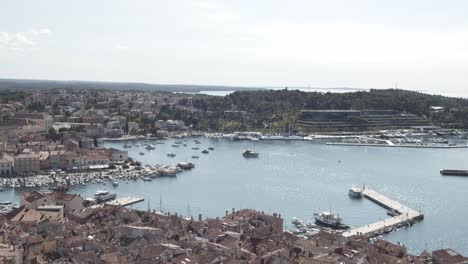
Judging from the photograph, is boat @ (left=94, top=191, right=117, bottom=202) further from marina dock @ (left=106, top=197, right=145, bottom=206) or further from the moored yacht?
the moored yacht

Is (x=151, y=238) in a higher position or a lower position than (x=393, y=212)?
higher

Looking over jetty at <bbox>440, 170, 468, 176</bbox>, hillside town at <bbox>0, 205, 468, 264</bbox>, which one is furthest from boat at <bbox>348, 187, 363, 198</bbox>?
jetty at <bbox>440, 170, 468, 176</bbox>

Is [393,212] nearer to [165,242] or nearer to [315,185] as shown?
[315,185]

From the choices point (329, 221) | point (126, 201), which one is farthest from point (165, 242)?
point (126, 201)

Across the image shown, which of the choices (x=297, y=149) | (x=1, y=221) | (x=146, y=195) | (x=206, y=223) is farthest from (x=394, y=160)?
(x=1, y=221)

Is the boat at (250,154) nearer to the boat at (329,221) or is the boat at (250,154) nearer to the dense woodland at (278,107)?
the dense woodland at (278,107)

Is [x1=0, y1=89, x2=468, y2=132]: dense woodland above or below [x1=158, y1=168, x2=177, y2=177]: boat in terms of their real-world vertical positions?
above
